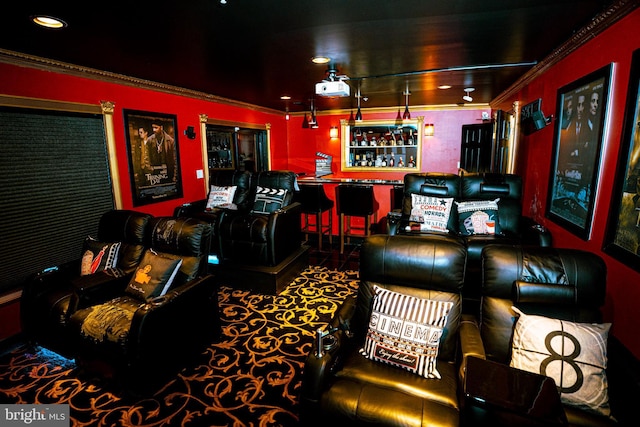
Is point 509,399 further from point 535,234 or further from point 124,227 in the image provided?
point 124,227

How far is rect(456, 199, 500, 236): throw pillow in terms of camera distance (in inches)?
138

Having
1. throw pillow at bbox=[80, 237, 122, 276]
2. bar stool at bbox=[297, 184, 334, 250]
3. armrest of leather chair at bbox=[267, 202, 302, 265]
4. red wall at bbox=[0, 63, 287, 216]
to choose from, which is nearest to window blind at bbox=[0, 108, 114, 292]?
red wall at bbox=[0, 63, 287, 216]

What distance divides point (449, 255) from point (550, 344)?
63 centimetres

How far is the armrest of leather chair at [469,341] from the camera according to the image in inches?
62.3

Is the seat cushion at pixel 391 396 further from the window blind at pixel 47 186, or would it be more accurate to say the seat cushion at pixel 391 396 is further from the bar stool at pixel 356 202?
the bar stool at pixel 356 202

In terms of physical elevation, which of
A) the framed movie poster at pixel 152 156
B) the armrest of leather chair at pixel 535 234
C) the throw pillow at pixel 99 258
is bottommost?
the throw pillow at pixel 99 258

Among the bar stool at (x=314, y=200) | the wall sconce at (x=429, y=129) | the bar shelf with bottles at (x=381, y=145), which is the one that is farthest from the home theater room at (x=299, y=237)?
the bar shelf with bottles at (x=381, y=145)

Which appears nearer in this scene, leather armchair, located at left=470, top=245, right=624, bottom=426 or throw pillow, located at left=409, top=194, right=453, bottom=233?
leather armchair, located at left=470, top=245, right=624, bottom=426

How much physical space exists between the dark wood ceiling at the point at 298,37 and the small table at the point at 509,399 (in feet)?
6.65

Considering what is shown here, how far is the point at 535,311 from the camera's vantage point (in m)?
1.68

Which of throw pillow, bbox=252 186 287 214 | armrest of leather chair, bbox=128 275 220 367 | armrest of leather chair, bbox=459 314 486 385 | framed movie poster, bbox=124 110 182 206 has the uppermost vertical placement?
framed movie poster, bbox=124 110 182 206

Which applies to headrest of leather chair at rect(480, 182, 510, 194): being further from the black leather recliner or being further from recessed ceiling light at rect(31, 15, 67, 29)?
recessed ceiling light at rect(31, 15, 67, 29)

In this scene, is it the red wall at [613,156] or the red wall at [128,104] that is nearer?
the red wall at [613,156]

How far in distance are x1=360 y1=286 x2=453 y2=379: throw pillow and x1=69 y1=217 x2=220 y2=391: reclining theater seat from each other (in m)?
1.41
